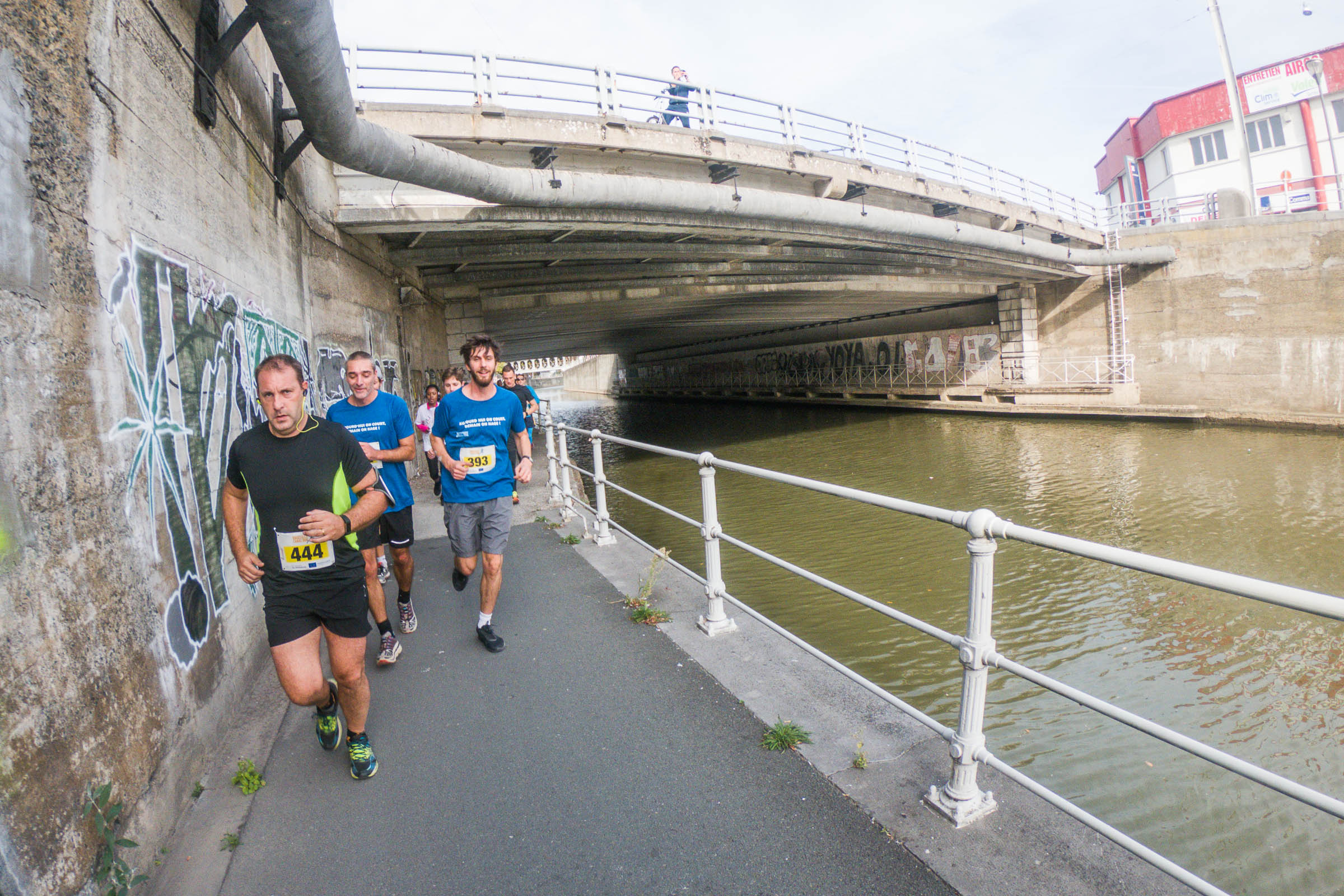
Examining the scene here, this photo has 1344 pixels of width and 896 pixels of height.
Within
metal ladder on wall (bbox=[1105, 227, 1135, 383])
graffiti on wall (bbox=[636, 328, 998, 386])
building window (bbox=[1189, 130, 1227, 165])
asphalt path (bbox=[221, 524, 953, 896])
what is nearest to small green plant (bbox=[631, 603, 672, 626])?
asphalt path (bbox=[221, 524, 953, 896])

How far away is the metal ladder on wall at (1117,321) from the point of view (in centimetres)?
2261

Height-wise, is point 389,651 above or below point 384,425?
below

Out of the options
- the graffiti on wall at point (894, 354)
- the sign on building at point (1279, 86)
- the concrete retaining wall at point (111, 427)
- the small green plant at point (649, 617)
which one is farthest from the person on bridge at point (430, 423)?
the sign on building at point (1279, 86)

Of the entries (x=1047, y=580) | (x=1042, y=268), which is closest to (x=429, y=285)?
(x=1047, y=580)

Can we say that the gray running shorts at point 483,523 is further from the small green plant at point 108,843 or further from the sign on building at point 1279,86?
the sign on building at point 1279,86

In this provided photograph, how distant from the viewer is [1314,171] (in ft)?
134

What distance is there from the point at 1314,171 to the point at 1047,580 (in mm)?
50353

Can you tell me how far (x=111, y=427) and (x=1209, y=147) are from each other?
57.5 metres

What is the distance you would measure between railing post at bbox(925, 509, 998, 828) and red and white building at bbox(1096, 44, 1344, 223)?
47.6 meters

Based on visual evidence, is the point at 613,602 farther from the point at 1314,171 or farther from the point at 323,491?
the point at 1314,171

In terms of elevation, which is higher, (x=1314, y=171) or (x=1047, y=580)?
(x=1314, y=171)

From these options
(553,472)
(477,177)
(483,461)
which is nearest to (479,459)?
(483,461)

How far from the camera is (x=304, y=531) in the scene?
2.74 m

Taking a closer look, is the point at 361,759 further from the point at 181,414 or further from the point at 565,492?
the point at 565,492
